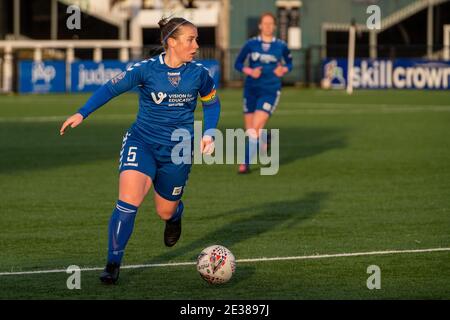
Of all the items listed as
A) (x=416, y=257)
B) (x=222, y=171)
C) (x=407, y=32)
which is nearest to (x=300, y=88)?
(x=407, y=32)

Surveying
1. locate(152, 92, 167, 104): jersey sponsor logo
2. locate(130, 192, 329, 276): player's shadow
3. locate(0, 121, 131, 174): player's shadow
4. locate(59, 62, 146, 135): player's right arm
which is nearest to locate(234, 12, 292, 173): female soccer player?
locate(0, 121, 131, 174): player's shadow

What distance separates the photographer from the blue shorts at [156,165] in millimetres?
10000

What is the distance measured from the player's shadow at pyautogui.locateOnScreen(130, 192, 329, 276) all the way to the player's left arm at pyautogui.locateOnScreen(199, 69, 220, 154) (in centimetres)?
124

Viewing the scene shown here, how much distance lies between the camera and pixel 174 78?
10188 mm

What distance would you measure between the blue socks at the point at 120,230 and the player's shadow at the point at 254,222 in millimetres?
552

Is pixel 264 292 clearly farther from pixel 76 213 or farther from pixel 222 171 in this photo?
pixel 222 171

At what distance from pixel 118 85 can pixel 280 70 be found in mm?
9970

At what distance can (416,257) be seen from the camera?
35.8ft

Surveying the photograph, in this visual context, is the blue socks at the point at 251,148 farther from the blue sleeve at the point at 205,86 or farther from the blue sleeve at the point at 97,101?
the blue sleeve at the point at 97,101

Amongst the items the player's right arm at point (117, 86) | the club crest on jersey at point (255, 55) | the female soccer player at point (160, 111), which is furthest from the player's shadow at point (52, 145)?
the player's right arm at point (117, 86)

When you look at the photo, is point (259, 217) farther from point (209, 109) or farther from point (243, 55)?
point (243, 55)

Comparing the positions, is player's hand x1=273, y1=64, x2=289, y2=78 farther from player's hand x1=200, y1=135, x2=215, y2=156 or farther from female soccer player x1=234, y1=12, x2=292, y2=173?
player's hand x1=200, y1=135, x2=215, y2=156
